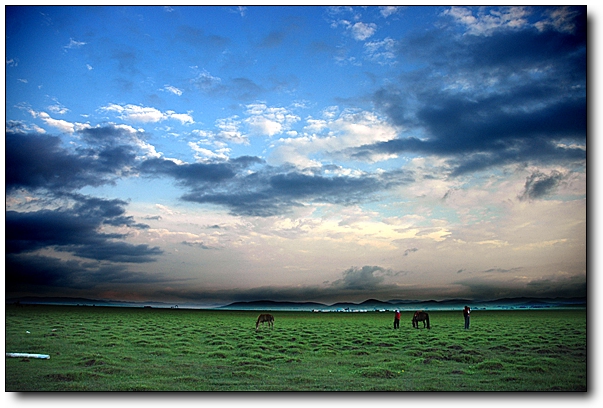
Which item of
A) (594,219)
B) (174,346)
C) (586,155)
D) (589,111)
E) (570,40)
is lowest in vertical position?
(174,346)

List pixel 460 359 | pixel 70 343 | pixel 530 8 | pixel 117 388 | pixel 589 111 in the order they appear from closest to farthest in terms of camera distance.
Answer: pixel 117 388 < pixel 589 111 < pixel 530 8 < pixel 460 359 < pixel 70 343

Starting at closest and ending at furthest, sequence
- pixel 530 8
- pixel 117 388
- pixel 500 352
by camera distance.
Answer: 1. pixel 117 388
2. pixel 530 8
3. pixel 500 352

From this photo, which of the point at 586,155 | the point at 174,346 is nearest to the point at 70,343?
the point at 174,346

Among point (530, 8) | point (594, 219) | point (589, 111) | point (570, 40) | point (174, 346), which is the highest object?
point (530, 8)

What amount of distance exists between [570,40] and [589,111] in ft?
9.73

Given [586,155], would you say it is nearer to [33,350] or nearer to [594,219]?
[594,219]

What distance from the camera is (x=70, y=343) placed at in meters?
25.2

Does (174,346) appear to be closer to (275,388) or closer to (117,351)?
(117,351)

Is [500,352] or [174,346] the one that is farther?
[174,346]

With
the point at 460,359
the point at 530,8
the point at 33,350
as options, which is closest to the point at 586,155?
the point at 530,8

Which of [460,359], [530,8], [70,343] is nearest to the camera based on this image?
[530,8]

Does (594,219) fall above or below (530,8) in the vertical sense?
below

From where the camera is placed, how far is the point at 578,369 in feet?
55.2

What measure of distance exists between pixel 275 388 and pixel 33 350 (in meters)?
13.0
